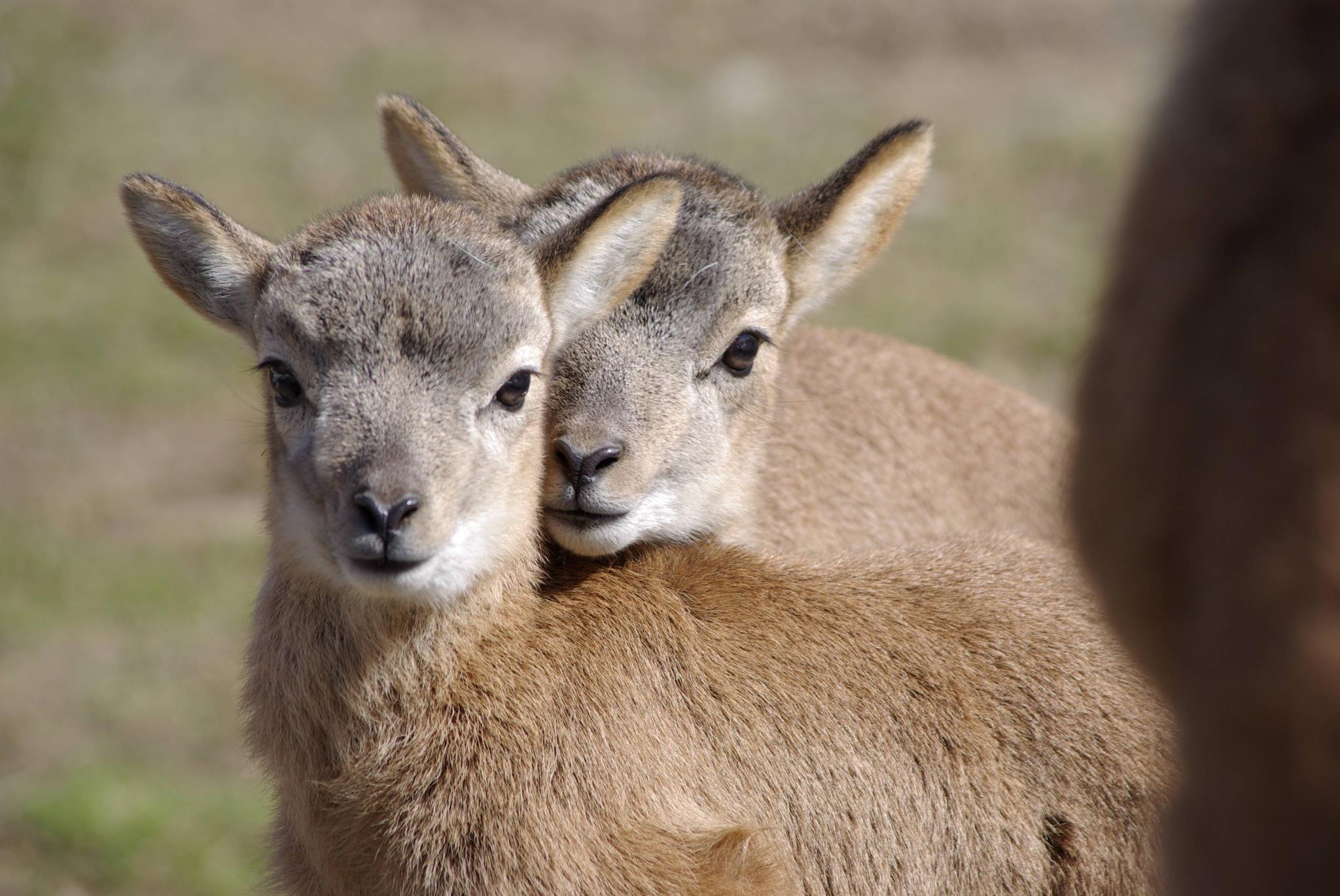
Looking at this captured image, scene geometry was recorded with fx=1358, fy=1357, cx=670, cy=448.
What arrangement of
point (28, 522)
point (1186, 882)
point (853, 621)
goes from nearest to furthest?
1. point (1186, 882)
2. point (853, 621)
3. point (28, 522)

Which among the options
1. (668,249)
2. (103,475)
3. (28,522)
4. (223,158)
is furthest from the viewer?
(223,158)

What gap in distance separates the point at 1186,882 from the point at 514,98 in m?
18.7

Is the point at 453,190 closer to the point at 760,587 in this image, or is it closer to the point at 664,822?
the point at 760,587

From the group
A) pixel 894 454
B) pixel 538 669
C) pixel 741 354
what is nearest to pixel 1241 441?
pixel 538 669

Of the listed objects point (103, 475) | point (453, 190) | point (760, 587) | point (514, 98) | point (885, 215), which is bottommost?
point (103, 475)

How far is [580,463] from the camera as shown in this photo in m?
4.97

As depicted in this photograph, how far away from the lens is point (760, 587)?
16.9 ft

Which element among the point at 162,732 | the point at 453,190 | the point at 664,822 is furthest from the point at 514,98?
the point at 664,822

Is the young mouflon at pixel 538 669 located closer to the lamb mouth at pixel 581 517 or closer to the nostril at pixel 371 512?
the nostril at pixel 371 512

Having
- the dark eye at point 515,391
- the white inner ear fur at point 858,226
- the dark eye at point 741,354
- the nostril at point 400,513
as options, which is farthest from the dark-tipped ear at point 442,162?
the nostril at point 400,513

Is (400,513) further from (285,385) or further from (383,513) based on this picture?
(285,385)

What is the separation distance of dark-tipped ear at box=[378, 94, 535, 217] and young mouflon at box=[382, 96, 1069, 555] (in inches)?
0.4

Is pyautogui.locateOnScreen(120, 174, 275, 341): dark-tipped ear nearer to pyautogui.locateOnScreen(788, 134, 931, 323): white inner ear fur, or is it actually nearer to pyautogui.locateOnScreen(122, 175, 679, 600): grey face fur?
pyautogui.locateOnScreen(122, 175, 679, 600): grey face fur

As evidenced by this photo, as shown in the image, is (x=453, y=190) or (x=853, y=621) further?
(x=453, y=190)
